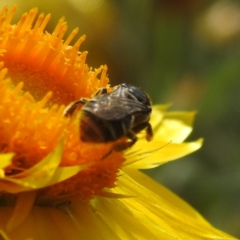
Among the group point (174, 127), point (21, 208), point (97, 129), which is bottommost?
point (21, 208)

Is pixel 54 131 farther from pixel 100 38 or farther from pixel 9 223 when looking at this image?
pixel 100 38

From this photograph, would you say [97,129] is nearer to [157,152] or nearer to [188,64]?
[157,152]

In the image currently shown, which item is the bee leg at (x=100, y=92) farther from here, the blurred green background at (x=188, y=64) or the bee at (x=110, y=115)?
the blurred green background at (x=188, y=64)

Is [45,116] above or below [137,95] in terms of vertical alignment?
below

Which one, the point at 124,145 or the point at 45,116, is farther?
the point at 124,145

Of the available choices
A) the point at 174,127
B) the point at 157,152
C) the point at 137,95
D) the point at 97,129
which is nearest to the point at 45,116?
the point at 97,129

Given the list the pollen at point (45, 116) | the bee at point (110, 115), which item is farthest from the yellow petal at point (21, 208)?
the bee at point (110, 115)

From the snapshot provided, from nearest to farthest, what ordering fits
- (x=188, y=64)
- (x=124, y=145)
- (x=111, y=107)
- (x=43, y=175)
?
(x=43, y=175) → (x=111, y=107) → (x=124, y=145) → (x=188, y=64)

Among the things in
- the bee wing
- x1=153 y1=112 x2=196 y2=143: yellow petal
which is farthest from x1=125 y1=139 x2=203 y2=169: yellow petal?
the bee wing
